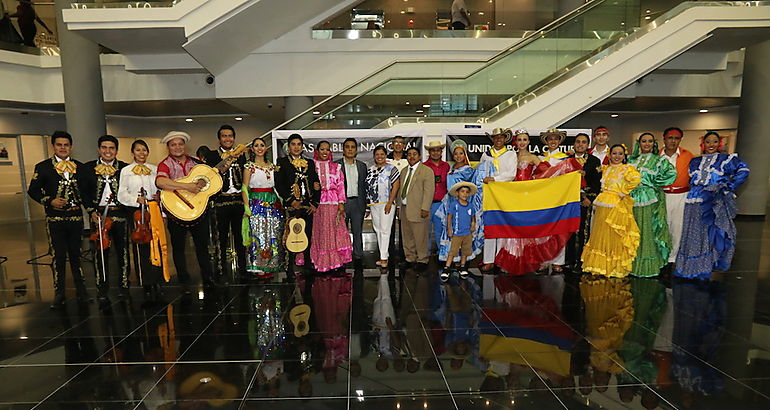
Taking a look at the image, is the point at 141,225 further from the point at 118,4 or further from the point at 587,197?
the point at 118,4

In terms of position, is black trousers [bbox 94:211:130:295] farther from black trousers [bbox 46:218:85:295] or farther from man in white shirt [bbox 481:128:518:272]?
man in white shirt [bbox 481:128:518:272]

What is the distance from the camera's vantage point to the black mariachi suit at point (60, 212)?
4.26 meters

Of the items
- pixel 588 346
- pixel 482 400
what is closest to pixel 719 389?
pixel 588 346

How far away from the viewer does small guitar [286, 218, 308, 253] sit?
512cm

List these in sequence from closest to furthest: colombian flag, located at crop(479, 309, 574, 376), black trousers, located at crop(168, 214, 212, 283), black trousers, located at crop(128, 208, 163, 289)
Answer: colombian flag, located at crop(479, 309, 574, 376) → black trousers, located at crop(128, 208, 163, 289) → black trousers, located at crop(168, 214, 212, 283)

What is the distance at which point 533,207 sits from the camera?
5246mm

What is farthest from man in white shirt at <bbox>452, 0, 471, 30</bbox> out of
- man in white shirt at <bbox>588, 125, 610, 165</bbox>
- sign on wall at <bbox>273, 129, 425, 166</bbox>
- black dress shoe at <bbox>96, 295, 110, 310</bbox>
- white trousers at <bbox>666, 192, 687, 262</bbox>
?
black dress shoe at <bbox>96, 295, 110, 310</bbox>

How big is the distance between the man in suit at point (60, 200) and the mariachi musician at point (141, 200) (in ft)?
1.42

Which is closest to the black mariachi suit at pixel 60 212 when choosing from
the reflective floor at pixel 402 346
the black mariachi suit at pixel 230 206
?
the reflective floor at pixel 402 346

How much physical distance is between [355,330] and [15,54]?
1153 cm

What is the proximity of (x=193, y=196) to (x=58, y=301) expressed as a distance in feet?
5.56

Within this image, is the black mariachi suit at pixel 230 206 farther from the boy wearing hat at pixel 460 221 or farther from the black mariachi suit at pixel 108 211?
the boy wearing hat at pixel 460 221

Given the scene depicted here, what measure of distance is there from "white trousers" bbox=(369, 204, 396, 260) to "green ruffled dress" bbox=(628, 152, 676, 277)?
2.93 m

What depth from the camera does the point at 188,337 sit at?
361 centimetres
